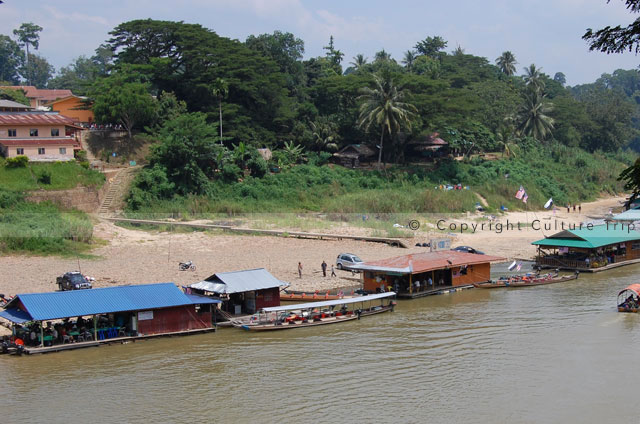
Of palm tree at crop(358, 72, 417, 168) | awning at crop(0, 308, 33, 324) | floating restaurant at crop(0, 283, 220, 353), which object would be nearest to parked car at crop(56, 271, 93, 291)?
floating restaurant at crop(0, 283, 220, 353)

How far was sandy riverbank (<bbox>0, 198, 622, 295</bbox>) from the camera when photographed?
1693 inches

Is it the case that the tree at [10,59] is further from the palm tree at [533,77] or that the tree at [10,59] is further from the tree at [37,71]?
the palm tree at [533,77]

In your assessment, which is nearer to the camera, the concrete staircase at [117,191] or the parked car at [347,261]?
the parked car at [347,261]

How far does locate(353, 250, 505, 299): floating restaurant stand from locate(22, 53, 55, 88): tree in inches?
5647

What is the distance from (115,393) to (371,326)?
14.0 meters

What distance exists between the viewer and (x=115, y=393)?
26.6 m

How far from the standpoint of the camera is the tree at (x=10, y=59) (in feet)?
505

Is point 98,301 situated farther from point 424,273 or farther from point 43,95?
point 43,95

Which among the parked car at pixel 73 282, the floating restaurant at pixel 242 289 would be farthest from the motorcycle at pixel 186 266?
the floating restaurant at pixel 242 289

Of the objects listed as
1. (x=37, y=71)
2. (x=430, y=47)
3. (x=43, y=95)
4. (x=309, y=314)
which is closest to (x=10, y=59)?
(x=37, y=71)

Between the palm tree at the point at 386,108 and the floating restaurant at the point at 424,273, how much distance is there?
3256 cm

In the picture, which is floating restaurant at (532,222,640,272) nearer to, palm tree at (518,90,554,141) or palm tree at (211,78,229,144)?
palm tree at (211,78,229,144)

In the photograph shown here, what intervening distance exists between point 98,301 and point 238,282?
24.8 feet

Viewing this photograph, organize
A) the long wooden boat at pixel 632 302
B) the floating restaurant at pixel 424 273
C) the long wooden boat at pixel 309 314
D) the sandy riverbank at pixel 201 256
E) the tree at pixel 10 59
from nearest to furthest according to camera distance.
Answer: the long wooden boat at pixel 309 314 → the long wooden boat at pixel 632 302 → the floating restaurant at pixel 424 273 → the sandy riverbank at pixel 201 256 → the tree at pixel 10 59
